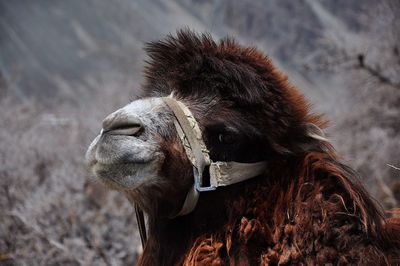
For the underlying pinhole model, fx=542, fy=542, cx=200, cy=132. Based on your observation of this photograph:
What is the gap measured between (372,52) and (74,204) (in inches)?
244

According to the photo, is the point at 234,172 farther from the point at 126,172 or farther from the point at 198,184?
the point at 126,172

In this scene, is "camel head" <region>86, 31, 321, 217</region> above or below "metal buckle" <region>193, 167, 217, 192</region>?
above

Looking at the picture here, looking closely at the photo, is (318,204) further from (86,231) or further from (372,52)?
(372,52)

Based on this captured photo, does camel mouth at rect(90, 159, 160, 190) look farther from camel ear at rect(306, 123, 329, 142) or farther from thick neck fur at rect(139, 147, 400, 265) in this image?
camel ear at rect(306, 123, 329, 142)

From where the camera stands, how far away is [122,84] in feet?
58.7

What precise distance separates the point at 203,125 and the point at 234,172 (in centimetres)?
32

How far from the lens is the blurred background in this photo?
19.6 ft

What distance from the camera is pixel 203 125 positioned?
3.10m

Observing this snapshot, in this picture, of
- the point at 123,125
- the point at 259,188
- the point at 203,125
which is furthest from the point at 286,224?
the point at 123,125

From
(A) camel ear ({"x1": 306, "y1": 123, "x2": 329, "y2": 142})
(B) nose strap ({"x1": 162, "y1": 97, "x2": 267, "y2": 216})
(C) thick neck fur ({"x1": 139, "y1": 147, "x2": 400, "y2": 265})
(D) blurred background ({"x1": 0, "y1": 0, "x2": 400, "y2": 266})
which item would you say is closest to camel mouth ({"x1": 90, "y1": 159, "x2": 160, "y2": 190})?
(B) nose strap ({"x1": 162, "y1": 97, "x2": 267, "y2": 216})

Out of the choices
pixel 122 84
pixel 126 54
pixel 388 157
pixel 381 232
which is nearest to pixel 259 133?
pixel 381 232

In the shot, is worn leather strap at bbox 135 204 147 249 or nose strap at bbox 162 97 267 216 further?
worn leather strap at bbox 135 204 147 249

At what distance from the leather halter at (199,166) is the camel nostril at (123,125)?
0.83 ft

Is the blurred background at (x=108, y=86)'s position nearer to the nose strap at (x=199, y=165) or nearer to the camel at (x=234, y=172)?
the camel at (x=234, y=172)
